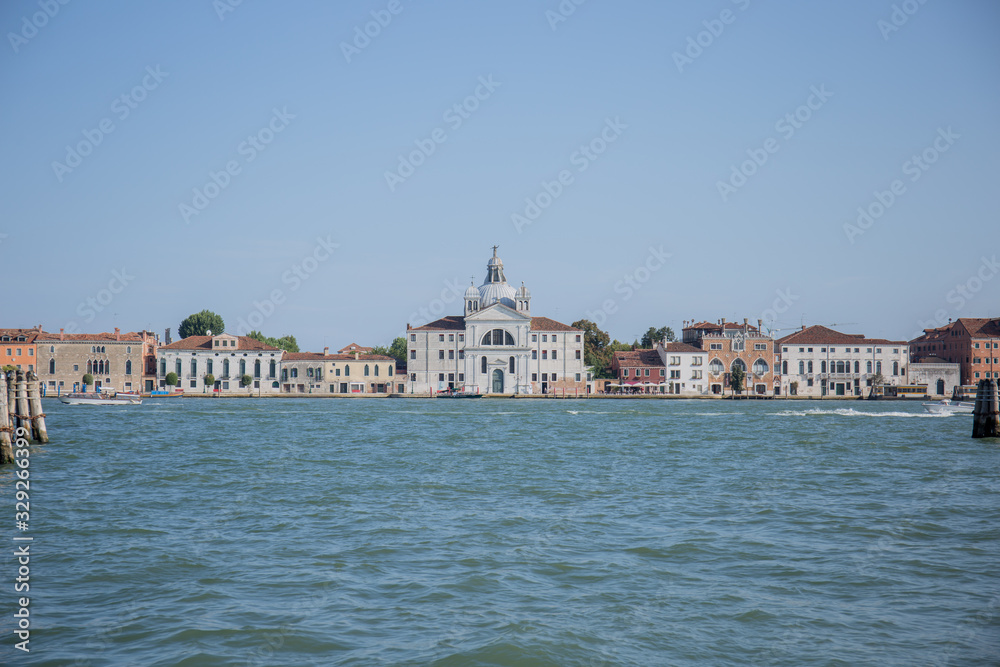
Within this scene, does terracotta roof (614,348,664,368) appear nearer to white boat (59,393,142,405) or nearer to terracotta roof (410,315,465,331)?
terracotta roof (410,315,465,331)

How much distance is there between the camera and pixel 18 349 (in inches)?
2514

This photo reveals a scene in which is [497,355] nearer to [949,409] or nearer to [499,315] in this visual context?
[499,315]

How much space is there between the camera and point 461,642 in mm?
6375

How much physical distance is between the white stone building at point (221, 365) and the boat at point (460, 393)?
43.1 feet

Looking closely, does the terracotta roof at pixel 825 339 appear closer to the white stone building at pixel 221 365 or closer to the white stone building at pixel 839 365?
the white stone building at pixel 839 365

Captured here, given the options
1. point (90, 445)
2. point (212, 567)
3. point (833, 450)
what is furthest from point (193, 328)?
point (212, 567)

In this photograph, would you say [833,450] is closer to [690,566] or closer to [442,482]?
[442,482]

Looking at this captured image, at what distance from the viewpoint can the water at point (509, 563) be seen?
631 centimetres

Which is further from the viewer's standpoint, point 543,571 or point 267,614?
point 543,571

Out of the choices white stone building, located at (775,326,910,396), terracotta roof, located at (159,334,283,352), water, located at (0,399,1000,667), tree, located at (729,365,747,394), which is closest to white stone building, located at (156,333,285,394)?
terracotta roof, located at (159,334,283,352)

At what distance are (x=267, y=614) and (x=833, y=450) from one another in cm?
1787

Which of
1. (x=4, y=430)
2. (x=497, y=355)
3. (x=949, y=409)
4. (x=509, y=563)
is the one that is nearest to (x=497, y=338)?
(x=497, y=355)

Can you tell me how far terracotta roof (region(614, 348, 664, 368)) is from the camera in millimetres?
69250

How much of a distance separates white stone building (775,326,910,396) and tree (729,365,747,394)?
4.06 metres
